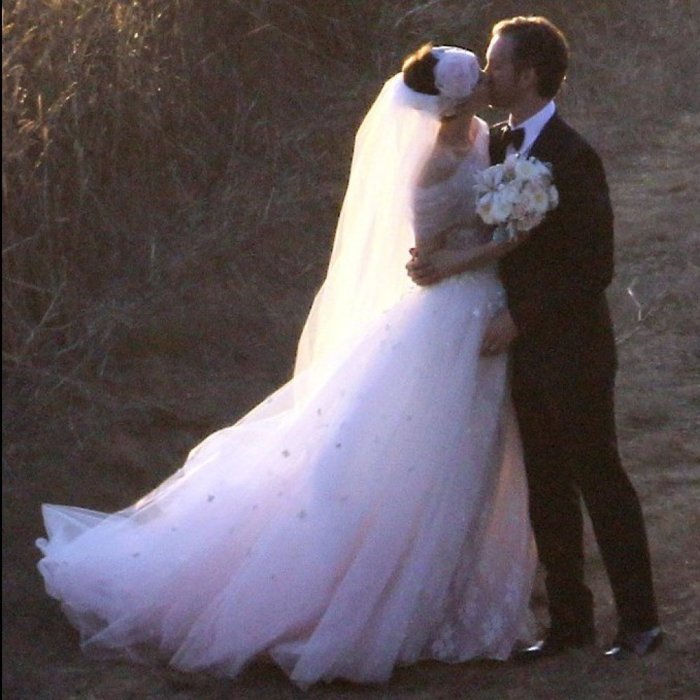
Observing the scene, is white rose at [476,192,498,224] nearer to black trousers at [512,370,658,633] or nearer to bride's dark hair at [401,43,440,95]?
bride's dark hair at [401,43,440,95]

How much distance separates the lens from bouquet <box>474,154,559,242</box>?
4719 millimetres

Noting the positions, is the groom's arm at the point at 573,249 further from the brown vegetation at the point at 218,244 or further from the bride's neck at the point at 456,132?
the brown vegetation at the point at 218,244

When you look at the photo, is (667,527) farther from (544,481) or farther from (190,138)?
(190,138)

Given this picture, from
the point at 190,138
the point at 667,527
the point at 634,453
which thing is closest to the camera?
the point at 667,527

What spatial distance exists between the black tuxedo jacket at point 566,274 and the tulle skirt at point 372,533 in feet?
0.67

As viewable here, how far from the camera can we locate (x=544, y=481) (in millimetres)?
5133

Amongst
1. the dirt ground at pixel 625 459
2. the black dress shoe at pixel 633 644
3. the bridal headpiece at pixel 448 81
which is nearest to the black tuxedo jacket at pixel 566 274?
the bridal headpiece at pixel 448 81

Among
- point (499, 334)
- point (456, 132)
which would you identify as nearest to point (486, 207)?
point (456, 132)

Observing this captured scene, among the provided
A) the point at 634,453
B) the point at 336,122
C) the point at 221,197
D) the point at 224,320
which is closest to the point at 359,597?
the point at 634,453

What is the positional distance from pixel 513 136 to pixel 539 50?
28cm

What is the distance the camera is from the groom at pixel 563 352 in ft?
15.8

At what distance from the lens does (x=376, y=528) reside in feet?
16.7

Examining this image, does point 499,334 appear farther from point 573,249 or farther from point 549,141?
point 549,141

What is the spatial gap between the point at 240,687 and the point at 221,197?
16.2 ft
